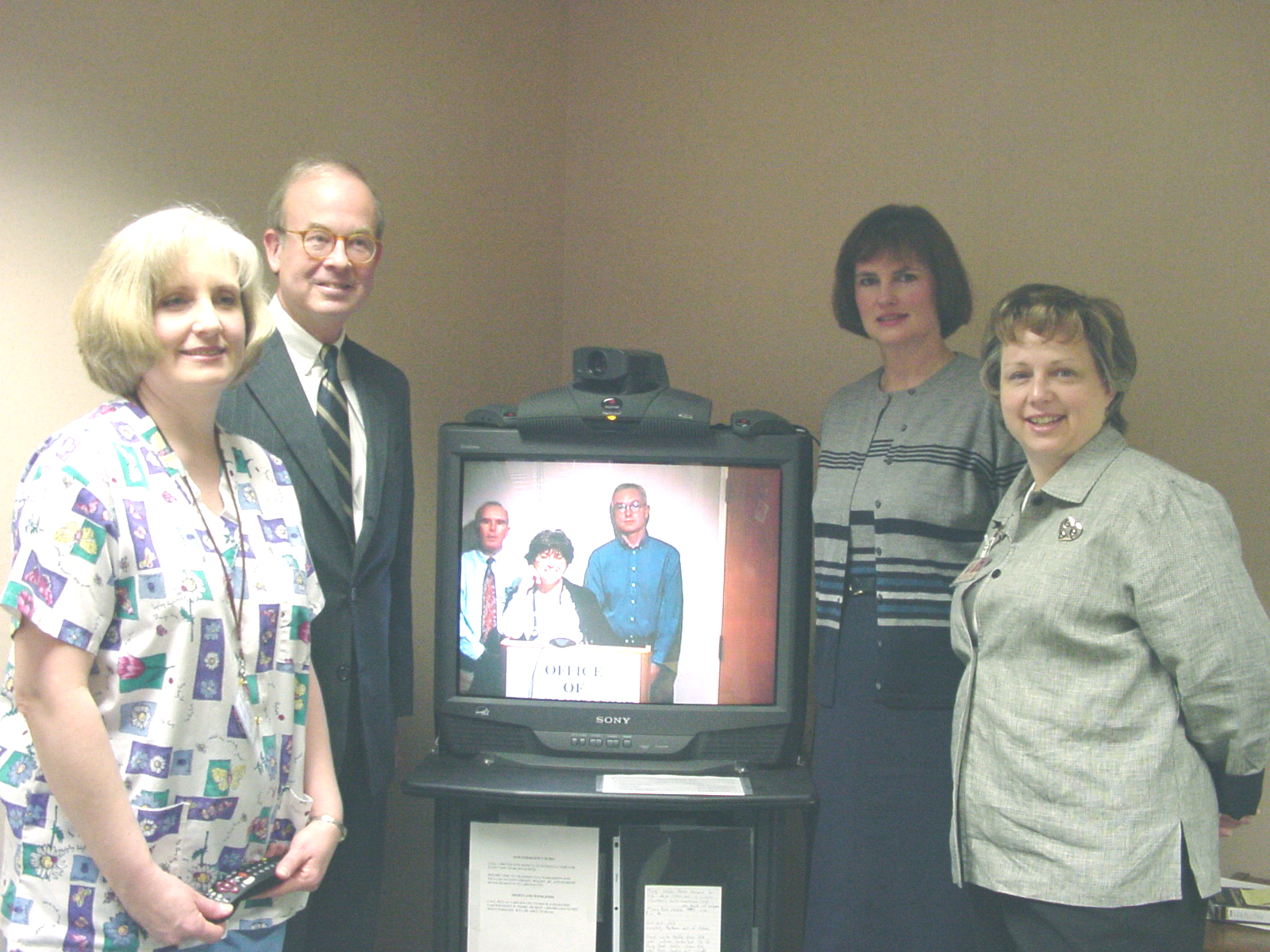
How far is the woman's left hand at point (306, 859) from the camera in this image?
61.2 inches

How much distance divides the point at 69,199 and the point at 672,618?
1.36m

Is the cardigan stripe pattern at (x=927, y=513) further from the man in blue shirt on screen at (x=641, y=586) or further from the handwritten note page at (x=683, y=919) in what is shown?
the handwritten note page at (x=683, y=919)

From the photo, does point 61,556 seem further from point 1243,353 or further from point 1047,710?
point 1243,353

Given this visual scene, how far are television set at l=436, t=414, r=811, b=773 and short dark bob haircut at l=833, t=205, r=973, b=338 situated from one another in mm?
404

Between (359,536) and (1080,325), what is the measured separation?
1.30 m

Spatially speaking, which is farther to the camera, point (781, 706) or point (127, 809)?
point (781, 706)

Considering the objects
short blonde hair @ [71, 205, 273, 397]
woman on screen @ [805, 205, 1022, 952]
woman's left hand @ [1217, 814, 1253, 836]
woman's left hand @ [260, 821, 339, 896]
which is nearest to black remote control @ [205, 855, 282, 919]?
woman's left hand @ [260, 821, 339, 896]

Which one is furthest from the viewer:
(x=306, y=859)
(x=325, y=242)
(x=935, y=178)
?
(x=935, y=178)

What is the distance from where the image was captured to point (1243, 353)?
244 cm

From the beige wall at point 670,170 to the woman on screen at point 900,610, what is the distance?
0.57 m

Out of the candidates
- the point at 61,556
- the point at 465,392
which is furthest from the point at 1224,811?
the point at 465,392

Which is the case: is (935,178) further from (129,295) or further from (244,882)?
(244,882)

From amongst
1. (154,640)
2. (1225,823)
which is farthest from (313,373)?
(1225,823)

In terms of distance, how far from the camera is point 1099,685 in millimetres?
1636
